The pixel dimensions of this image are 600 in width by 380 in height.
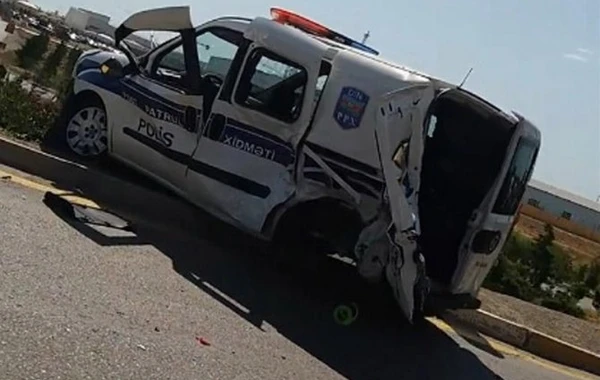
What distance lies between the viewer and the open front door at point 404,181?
7.69 m

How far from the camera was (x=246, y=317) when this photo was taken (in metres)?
7.08

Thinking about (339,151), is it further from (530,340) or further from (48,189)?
(530,340)

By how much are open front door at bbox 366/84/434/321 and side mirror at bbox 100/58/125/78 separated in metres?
3.21

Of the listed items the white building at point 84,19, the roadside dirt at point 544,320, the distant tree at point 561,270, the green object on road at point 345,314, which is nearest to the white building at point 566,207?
the white building at point 84,19

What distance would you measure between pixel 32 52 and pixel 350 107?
18249mm

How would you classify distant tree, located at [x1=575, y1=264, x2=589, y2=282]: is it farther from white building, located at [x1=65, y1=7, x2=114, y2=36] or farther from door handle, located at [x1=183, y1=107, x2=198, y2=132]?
white building, located at [x1=65, y1=7, x2=114, y2=36]

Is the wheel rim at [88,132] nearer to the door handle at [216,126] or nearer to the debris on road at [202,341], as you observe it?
the door handle at [216,126]

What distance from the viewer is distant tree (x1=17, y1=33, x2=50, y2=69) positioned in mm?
22998

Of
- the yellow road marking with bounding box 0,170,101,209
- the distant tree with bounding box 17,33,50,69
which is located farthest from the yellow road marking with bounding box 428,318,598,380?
the distant tree with bounding box 17,33,50,69

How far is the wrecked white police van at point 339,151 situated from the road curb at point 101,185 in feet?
0.76

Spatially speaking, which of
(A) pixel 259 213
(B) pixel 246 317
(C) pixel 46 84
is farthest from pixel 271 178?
(C) pixel 46 84

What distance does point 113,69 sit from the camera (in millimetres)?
9844

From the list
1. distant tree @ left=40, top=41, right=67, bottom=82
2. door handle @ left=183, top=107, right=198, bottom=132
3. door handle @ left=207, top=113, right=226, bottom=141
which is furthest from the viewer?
distant tree @ left=40, top=41, right=67, bottom=82

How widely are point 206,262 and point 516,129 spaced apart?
2.95 m
